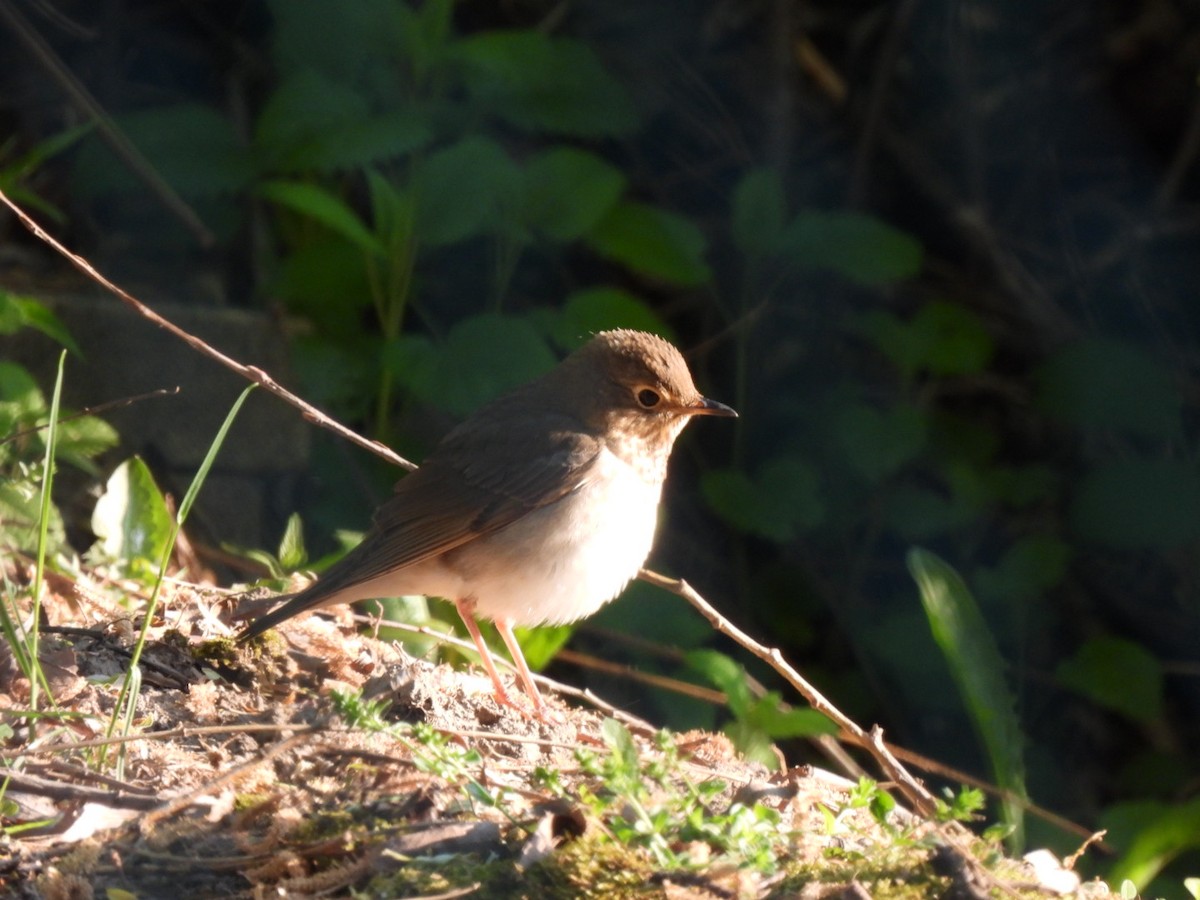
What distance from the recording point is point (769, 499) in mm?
5945

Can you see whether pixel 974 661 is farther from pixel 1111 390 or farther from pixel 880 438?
pixel 1111 390

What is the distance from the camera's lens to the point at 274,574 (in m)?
4.41

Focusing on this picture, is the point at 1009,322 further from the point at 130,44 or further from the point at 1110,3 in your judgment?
the point at 130,44

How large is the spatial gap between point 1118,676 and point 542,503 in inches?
119

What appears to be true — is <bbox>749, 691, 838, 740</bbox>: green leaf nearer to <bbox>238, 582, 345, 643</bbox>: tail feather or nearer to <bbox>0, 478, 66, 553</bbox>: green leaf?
<bbox>238, 582, 345, 643</bbox>: tail feather

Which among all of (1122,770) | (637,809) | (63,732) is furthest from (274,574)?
(1122,770)

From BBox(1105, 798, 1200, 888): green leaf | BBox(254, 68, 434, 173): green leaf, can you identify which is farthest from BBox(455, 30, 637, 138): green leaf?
BBox(1105, 798, 1200, 888): green leaf

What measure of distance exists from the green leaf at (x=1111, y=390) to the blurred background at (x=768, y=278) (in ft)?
0.05

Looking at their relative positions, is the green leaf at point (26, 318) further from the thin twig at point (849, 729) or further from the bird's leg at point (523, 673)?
the thin twig at point (849, 729)

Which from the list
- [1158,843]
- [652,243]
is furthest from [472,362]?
[1158,843]

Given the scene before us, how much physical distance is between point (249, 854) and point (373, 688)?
2.60 feet

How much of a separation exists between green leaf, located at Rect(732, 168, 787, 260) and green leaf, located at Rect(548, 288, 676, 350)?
67 centimetres

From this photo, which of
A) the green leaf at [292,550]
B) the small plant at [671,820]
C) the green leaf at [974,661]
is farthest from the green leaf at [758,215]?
the small plant at [671,820]

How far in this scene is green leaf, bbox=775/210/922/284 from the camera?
5.98m
